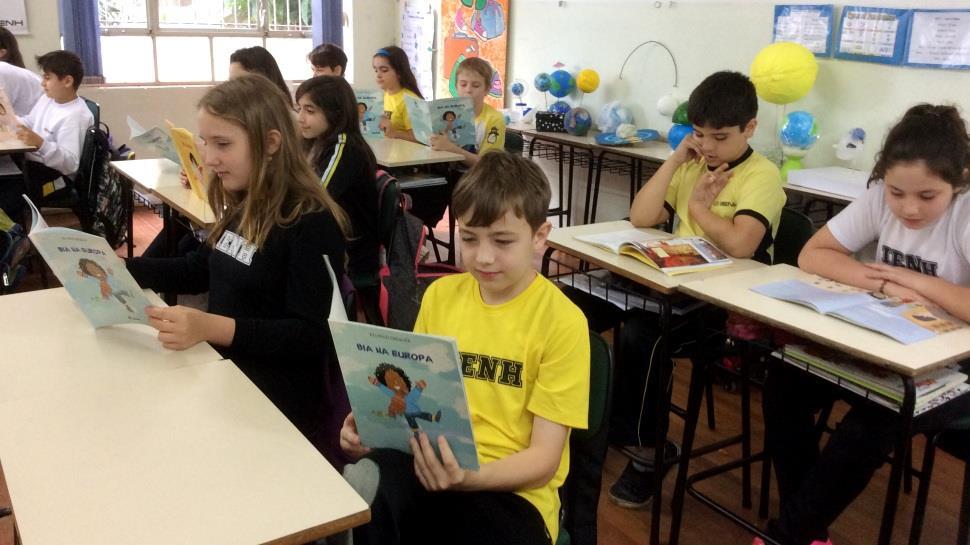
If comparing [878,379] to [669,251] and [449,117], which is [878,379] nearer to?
[669,251]

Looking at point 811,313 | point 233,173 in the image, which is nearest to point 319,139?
point 233,173

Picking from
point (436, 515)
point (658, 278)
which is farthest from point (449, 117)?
point (436, 515)

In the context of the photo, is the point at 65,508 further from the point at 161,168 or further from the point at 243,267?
the point at 161,168

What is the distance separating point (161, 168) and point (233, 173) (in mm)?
2118

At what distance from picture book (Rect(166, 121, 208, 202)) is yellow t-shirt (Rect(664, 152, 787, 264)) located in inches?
66.9

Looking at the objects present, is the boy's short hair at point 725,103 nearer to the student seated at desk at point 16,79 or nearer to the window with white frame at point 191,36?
the student seated at desk at point 16,79

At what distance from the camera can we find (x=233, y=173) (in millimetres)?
1794

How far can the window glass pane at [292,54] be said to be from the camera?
255 inches

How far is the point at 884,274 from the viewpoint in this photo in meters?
1.94

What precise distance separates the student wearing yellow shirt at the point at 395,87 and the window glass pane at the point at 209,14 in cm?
199

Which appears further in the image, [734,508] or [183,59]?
[183,59]

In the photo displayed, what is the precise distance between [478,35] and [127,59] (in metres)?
2.55

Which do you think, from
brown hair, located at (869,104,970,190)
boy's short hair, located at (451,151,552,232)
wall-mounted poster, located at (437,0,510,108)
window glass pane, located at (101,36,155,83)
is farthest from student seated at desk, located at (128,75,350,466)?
window glass pane, located at (101,36,155,83)

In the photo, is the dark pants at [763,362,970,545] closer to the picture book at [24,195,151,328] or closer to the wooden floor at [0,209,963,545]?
the wooden floor at [0,209,963,545]
